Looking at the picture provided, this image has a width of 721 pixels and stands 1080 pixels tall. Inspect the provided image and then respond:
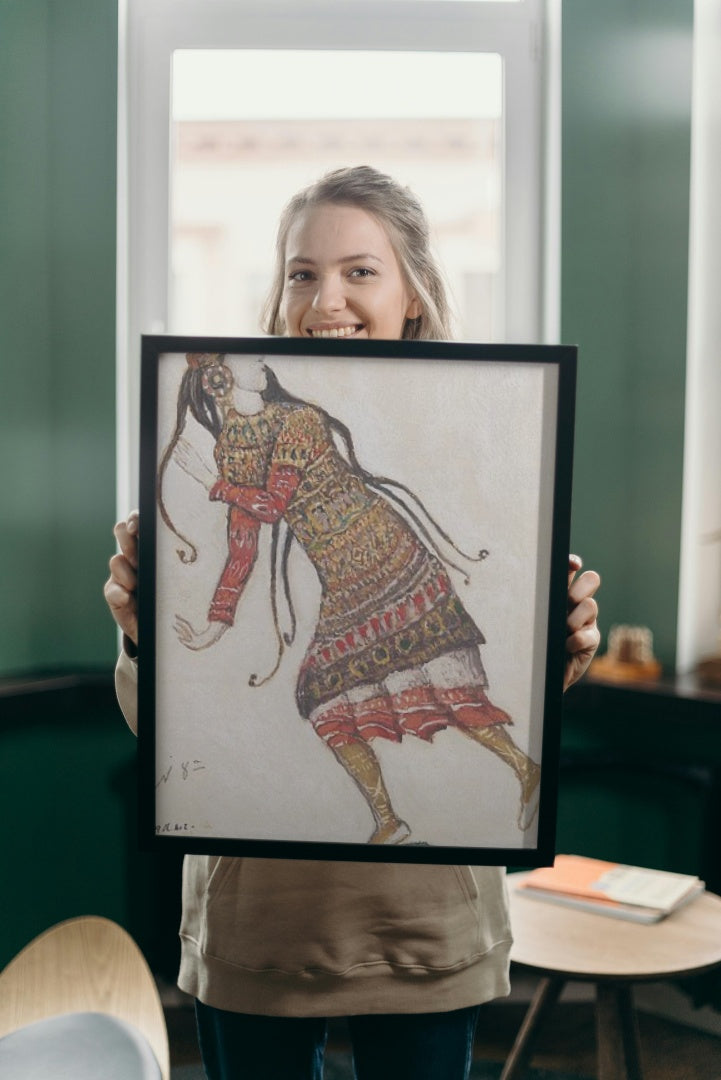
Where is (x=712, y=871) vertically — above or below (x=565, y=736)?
below

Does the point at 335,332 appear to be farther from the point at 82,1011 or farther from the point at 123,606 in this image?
→ the point at 82,1011

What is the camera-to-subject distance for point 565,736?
265 cm

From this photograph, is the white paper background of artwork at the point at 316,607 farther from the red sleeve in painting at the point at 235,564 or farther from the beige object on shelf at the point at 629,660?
the beige object on shelf at the point at 629,660

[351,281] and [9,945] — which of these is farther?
[9,945]

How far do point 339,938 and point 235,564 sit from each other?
0.41 m

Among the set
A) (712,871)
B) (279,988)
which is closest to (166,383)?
(279,988)

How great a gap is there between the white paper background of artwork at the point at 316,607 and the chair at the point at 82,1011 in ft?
0.44

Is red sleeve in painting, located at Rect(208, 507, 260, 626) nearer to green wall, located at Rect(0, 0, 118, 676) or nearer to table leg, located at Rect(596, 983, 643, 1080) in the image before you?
table leg, located at Rect(596, 983, 643, 1080)

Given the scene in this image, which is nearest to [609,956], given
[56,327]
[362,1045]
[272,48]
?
[362,1045]

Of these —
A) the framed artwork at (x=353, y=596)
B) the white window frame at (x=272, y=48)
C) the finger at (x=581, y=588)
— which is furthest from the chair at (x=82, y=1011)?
the white window frame at (x=272, y=48)

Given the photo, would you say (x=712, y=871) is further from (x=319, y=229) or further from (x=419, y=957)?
(x=319, y=229)

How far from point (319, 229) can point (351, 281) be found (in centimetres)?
7

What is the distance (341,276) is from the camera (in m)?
1.17
